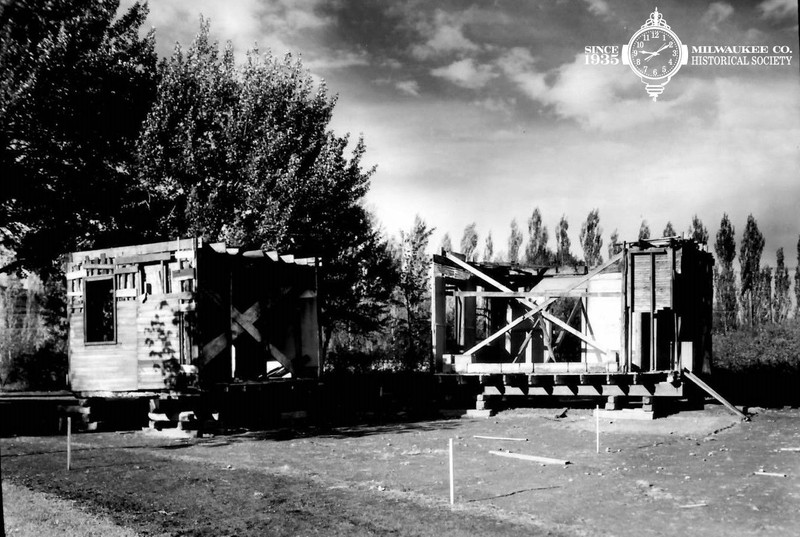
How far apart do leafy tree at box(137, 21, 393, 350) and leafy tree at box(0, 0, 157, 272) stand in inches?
42.8

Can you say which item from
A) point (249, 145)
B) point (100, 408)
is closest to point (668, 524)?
point (100, 408)

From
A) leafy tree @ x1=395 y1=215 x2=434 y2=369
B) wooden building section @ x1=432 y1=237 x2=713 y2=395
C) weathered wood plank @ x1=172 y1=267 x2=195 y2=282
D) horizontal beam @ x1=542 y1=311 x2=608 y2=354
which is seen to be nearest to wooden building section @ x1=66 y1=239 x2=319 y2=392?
weathered wood plank @ x1=172 y1=267 x2=195 y2=282

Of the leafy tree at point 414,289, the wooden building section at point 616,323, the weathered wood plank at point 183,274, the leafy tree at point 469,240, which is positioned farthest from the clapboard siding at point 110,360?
the leafy tree at point 469,240

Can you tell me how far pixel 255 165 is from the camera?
24906 mm

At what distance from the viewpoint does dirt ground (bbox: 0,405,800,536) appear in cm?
829

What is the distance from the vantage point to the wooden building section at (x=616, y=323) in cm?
1894

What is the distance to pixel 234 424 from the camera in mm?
18359

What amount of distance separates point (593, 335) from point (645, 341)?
429 centimetres

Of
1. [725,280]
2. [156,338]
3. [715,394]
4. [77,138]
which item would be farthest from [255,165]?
[725,280]

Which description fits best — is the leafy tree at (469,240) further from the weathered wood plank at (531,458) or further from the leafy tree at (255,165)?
the weathered wood plank at (531,458)

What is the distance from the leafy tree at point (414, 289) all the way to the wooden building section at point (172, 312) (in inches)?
509

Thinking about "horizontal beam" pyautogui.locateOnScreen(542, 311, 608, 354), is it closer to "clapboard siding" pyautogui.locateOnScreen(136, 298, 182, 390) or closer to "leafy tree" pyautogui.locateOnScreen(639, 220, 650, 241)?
"clapboard siding" pyautogui.locateOnScreen(136, 298, 182, 390)

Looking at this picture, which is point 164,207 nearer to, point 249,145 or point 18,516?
point 249,145

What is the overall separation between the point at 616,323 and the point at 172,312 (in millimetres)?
13189
